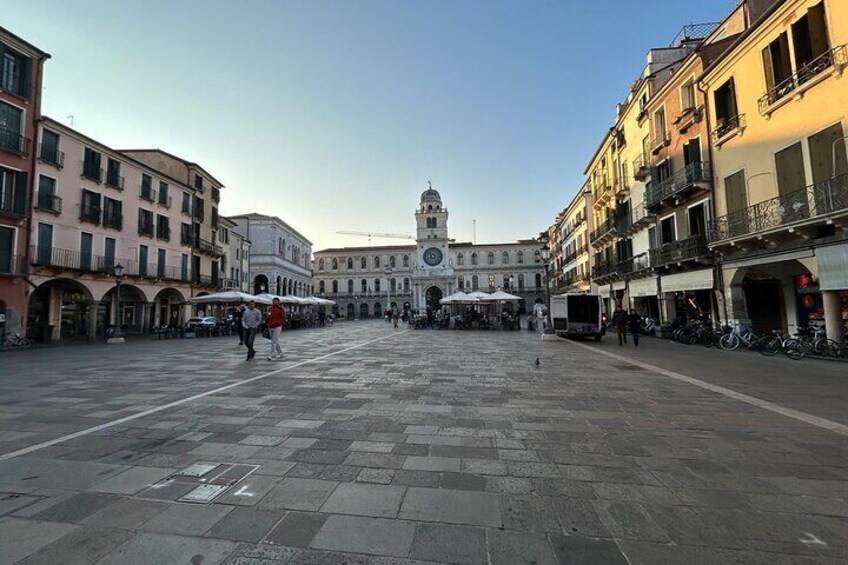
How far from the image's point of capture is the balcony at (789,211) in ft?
37.6

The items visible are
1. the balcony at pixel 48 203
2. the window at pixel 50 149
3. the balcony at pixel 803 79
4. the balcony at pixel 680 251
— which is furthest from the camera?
the window at pixel 50 149

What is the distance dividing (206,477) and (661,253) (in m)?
22.3

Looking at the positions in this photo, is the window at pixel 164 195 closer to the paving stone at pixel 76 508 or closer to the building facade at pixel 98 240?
the building facade at pixel 98 240

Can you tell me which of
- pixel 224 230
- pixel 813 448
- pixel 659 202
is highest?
pixel 224 230

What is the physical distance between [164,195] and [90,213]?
6764 millimetres

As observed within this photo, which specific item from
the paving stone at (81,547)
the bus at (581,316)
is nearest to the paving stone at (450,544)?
the paving stone at (81,547)

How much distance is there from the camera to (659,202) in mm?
20562

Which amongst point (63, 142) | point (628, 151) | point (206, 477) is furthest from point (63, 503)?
point (628, 151)

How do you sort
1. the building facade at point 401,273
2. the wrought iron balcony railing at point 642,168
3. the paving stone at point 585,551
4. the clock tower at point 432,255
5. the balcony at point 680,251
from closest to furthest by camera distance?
the paving stone at point 585,551 < the balcony at point 680,251 < the wrought iron balcony railing at point 642,168 < the clock tower at point 432,255 < the building facade at point 401,273

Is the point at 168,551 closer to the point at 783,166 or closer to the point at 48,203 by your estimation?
the point at 783,166

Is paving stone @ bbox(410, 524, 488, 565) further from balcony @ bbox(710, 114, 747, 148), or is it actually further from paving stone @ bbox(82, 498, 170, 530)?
balcony @ bbox(710, 114, 747, 148)

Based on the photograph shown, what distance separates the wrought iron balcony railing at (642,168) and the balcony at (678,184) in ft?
3.53

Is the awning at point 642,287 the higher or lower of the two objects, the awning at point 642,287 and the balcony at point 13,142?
the lower

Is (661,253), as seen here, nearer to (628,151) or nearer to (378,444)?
(628,151)
